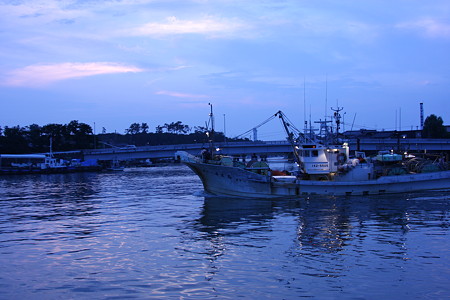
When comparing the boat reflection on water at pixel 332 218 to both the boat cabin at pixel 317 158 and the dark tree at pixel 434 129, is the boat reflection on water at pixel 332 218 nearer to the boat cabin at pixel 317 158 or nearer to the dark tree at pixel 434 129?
the boat cabin at pixel 317 158

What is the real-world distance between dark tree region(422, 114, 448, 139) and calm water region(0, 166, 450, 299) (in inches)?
4923

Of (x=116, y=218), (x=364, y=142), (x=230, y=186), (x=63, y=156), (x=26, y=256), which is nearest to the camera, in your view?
(x=26, y=256)

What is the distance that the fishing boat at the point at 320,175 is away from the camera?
4203 centimetres

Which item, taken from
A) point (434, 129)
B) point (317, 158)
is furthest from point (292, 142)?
point (434, 129)

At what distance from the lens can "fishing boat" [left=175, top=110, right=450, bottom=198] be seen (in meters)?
42.0

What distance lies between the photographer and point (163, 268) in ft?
60.3

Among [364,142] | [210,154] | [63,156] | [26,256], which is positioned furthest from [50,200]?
[63,156]

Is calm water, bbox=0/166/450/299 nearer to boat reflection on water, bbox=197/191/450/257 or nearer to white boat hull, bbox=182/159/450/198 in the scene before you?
boat reflection on water, bbox=197/191/450/257

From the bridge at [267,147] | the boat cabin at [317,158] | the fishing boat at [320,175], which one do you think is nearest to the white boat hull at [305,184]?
the fishing boat at [320,175]

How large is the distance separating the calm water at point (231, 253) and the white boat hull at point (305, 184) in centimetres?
511

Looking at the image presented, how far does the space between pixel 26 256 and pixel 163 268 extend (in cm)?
718

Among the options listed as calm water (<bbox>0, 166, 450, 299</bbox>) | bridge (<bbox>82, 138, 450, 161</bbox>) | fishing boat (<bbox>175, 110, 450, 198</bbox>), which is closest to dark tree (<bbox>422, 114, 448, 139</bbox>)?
bridge (<bbox>82, 138, 450, 161</bbox>)

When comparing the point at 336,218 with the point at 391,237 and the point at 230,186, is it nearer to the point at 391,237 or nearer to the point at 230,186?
the point at 391,237

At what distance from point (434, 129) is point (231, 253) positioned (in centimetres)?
14827
